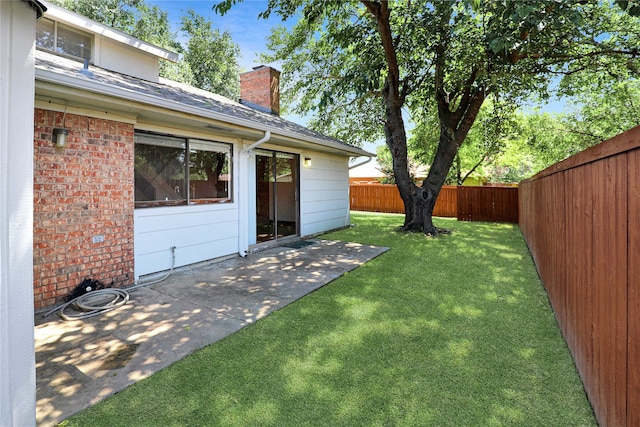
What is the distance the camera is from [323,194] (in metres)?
9.61

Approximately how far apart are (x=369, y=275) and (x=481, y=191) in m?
9.58

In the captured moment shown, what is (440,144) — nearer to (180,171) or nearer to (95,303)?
(180,171)

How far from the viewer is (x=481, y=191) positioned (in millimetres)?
12797

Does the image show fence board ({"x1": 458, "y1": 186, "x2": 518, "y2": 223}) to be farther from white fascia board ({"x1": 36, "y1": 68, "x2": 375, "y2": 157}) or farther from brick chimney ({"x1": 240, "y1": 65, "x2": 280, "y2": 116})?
white fascia board ({"x1": 36, "y1": 68, "x2": 375, "y2": 157})

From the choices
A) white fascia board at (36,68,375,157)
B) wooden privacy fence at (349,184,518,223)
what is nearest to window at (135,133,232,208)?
white fascia board at (36,68,375,157)

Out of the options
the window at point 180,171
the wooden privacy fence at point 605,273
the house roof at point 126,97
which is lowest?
the wooden privacy fence at point 605,273

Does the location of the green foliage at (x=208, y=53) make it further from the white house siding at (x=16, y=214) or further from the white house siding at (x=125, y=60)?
the white house siding at (x=16, y=214)

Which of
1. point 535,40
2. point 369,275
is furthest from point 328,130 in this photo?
point 369,275

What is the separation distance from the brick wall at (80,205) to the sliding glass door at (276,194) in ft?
10.2

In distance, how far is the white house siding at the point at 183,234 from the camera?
16.1ft

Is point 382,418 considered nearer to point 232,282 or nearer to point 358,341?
point 358,341

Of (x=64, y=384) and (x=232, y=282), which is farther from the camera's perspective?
(x=232, y=282)

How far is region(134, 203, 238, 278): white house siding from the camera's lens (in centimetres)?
490

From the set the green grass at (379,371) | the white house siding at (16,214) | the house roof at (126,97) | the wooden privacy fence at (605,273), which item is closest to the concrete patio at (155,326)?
the green grass at (379,371)
